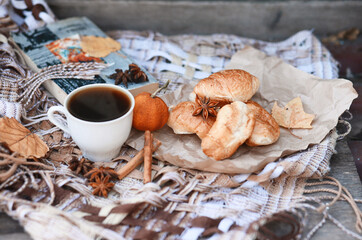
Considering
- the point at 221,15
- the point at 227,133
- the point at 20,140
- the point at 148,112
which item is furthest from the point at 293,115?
the point at 20,140

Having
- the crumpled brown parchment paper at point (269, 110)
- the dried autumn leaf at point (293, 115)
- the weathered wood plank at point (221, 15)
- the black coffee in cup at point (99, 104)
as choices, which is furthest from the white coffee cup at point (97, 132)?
the weathered wood plank at point (221, 15)

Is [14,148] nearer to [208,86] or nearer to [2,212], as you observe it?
[2,212]

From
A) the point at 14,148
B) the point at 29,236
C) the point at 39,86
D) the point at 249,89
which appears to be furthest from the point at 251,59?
the point at 29,236

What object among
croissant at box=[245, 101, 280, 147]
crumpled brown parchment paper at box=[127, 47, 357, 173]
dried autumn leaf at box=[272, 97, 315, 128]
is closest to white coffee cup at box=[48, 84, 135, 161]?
crumpled brown parchment paper at box=[127, 47, 357, 173]

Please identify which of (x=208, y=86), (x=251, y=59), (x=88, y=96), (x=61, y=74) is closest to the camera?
(x=88, y=96)

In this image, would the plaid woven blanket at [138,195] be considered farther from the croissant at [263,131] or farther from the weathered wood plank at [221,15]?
the weathered wood plank at [221,15]

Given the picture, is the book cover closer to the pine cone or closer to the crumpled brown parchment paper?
the pine cone
